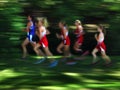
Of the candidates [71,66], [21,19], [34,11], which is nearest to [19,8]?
[21,19]

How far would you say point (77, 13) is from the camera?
40.3 ft

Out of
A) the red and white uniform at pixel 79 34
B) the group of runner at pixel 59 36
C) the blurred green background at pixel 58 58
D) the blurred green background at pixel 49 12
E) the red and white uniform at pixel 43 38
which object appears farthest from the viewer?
the red and white uniform at pixel 79 34

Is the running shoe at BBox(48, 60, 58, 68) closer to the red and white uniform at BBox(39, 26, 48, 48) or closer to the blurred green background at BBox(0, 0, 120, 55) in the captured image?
the red and white uniform at BBox(39, 26, 48, 48)

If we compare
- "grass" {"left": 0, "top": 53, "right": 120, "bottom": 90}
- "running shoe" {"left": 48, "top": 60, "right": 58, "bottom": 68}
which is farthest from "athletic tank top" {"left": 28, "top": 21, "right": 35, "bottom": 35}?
"running shoe" {"left": 48, "top": 60, "right": 58, "bottom": 68}

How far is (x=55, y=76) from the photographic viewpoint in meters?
11.3

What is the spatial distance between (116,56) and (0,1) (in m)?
4.33

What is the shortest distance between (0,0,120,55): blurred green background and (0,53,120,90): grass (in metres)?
0.50

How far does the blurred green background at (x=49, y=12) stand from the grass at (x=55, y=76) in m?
0.50

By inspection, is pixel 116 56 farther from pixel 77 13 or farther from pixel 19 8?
pixel 19 8

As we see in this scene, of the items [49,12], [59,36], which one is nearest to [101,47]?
[59,36]

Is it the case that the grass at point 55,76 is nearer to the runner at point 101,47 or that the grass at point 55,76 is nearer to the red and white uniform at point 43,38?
the runner at point 101,47

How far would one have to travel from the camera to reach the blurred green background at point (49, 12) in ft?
39.0

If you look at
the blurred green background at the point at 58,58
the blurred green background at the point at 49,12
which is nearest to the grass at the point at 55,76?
the blurred green background at the point at 58,58

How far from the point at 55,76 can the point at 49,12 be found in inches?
83.8
